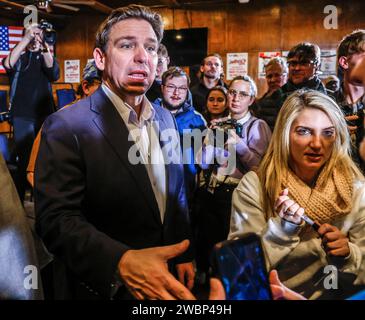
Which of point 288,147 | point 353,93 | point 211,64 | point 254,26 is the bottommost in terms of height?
point 288,147

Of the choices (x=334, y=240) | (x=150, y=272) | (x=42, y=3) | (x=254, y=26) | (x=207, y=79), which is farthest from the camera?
(x=207, y=79)

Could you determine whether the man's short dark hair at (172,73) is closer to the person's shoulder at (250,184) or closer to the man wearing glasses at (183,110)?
the man wearing glasses at (183,110)

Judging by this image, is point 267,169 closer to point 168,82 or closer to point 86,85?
point 168,82

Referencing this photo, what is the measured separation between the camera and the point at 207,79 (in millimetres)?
1180

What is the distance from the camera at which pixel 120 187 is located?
0.78 metres

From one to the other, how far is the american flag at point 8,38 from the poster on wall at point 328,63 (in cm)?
83

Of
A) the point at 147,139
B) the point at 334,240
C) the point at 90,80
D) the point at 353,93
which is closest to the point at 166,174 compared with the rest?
the point at 147,139

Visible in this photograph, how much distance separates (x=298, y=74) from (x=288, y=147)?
0.24m

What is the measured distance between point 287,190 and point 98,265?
1.48 feet

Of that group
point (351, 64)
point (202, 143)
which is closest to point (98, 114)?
point (202, 143)

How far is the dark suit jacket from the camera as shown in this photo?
0.73 metres

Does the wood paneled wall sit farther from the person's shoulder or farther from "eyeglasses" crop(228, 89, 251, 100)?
the person's shoulder

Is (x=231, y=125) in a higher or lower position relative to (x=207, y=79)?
lower

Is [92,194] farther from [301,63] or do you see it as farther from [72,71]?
[301,63]
